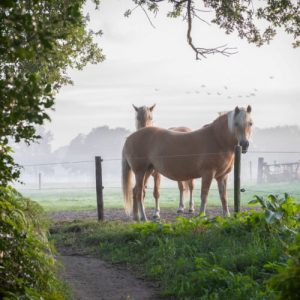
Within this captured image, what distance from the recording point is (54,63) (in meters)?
12.0

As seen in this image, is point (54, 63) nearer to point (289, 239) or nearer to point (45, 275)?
point (289, 239)

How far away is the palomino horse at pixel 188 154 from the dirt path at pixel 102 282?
380cm

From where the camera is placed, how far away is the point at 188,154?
10.9 meters

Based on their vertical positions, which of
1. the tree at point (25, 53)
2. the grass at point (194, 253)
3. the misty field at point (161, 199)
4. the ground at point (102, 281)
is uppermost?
the tree at point (25, 53)

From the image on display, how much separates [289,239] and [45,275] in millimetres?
3210

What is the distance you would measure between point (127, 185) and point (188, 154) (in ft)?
5.21

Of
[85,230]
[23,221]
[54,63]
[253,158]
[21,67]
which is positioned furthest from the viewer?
[253,158]

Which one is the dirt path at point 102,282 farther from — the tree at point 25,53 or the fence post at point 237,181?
the fence post at point 237,181

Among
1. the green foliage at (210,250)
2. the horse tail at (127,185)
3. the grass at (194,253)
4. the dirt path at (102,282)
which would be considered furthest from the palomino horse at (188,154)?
the dirt path at (102,282)

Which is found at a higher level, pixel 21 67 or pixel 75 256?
pixel 21 67

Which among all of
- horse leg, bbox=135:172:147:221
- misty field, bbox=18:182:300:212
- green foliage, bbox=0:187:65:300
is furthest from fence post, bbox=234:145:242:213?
green foliage, bbox=0:187:65:300

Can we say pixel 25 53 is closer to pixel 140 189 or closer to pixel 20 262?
pixel 20 262

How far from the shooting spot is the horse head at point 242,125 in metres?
10.1

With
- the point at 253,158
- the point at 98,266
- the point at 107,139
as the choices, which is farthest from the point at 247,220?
the point at 107,139
